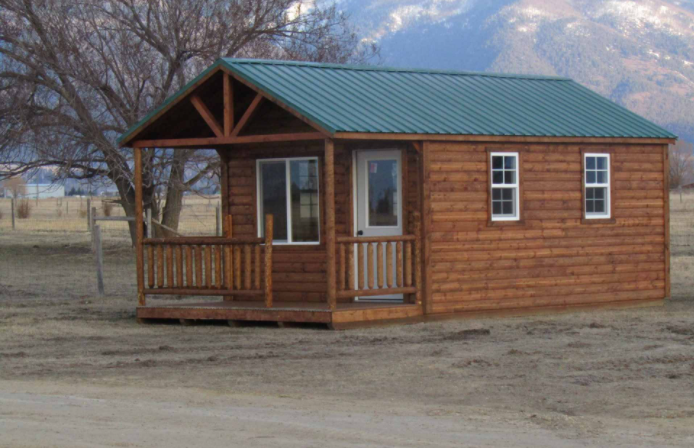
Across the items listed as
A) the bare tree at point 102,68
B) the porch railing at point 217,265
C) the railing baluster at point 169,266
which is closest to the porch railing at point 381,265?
the porch railing at point 217,265

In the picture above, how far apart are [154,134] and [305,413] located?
811 centimetres

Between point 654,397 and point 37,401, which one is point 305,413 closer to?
point 37,401

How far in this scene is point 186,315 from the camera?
47.5ft

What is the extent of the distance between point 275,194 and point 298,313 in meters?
2.40

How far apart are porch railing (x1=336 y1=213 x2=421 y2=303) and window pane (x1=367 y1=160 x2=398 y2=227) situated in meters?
0.50

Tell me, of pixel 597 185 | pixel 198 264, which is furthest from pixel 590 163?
pixel 198 264

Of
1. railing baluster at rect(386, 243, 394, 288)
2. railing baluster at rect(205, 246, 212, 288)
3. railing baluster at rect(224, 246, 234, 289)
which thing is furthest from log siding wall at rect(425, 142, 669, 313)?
railing baluster at rect(205, 246, 212, 288)

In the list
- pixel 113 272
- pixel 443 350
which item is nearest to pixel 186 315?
pixel 443 350

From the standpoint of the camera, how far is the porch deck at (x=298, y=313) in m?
13.5

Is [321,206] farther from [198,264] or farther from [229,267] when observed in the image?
[198,264]

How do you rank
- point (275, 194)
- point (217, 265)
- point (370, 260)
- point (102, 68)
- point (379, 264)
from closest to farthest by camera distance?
point (379, 264), point (370, 260), point (217, 265), point (275, 194), point (102, 68)

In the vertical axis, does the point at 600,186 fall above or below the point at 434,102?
below

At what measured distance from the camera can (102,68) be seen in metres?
25.6

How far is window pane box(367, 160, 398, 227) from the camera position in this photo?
14727 millimetres
